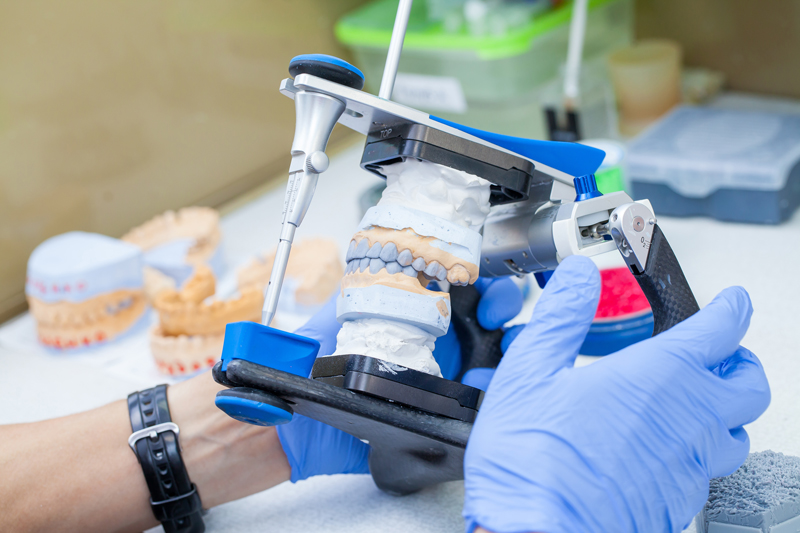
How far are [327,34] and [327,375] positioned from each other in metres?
1.44

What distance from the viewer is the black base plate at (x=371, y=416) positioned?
53cm

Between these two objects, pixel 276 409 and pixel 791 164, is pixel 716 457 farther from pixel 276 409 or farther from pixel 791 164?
pixel 791 164

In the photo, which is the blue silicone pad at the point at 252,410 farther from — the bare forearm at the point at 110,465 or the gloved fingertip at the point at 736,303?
the gloved fingertip at the point at 736,303

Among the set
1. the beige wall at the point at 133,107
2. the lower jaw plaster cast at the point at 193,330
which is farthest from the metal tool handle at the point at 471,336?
the beige wall at the point at 133,107

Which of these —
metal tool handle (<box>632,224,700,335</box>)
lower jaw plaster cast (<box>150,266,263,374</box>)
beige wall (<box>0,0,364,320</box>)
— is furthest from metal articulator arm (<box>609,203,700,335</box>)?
beige wall (<box>0,0,364,320</box>)

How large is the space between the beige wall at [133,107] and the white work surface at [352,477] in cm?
16

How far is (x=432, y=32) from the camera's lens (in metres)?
1.56

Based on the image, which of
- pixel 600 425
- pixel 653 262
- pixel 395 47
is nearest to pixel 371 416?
pixel 600 425

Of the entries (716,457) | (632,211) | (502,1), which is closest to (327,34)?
(502,1)

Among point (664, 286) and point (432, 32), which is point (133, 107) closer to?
point (432, 32)

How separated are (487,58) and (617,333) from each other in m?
0.72

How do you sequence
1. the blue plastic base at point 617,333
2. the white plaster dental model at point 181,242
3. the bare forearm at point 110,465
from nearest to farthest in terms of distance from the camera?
the bare forearm at point 110,465, the blue plastic base at point 617,333, the white plaster dental model at point 181,242

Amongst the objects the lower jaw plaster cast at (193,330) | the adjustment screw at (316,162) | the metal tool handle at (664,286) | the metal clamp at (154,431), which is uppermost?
the adjustment screw at (316,162)

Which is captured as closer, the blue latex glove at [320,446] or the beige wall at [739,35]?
the blue latex glove at [320,446]
